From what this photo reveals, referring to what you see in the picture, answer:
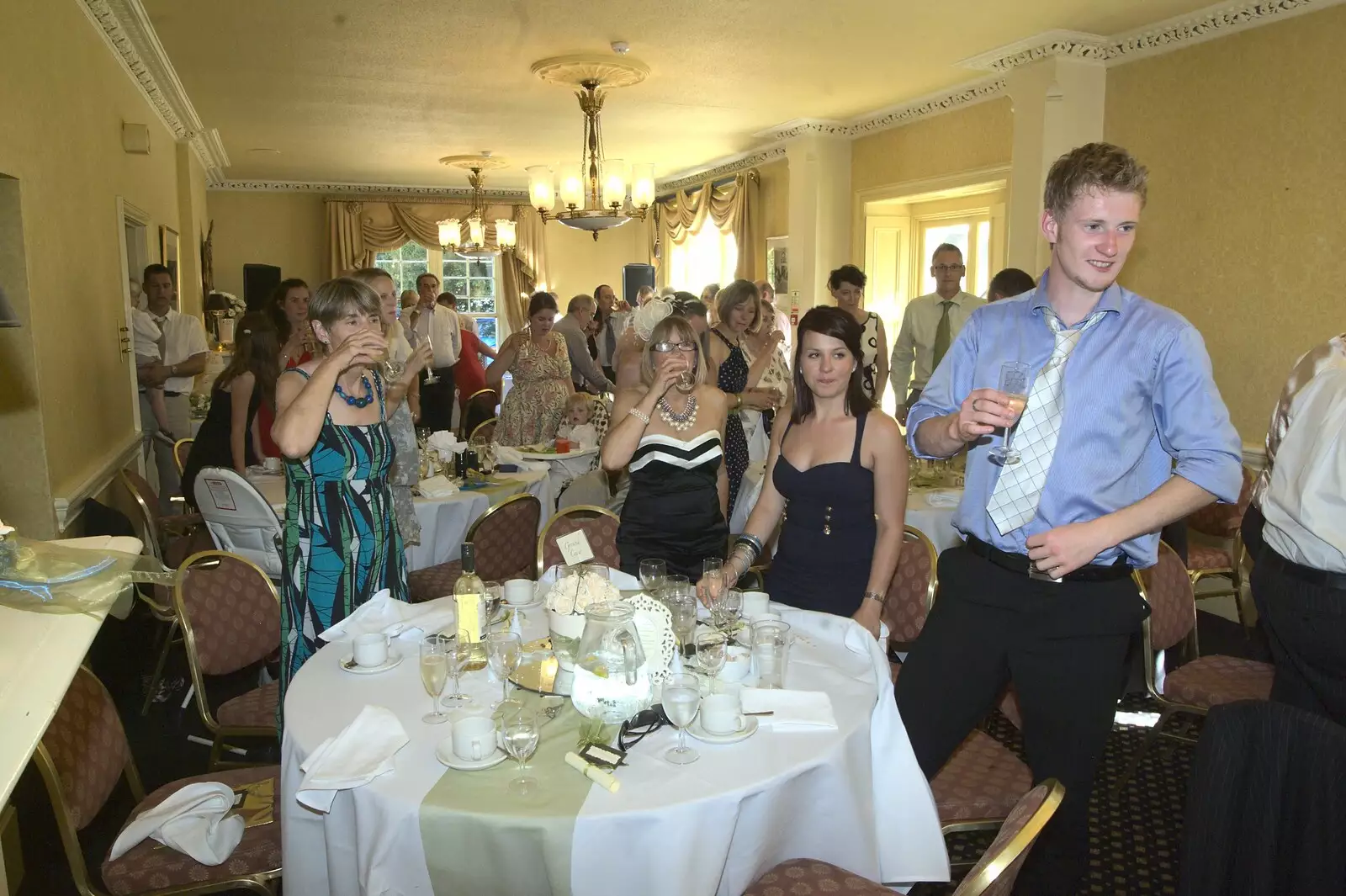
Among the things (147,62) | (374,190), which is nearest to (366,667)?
(147,62)

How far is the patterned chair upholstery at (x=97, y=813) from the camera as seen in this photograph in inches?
78.2

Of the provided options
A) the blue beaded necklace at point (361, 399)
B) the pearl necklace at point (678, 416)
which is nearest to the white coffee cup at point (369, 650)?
the blue beaded necklace at point (361, 399)

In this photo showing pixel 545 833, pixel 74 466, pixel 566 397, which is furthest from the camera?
pixel 566 397

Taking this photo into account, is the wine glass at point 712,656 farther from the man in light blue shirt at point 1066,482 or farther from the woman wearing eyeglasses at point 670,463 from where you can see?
the woman wearing eyeglasses at point 670,463

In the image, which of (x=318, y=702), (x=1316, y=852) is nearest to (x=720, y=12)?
(x=318, y=702)

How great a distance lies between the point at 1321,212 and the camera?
512 cm

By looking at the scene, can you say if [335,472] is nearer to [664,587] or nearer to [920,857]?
[664,587]

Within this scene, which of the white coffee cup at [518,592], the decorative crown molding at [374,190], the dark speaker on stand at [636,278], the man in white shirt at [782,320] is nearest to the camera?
the white coffee cup at [518,592]

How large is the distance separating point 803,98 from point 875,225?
1.86 metres

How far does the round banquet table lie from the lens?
165cm

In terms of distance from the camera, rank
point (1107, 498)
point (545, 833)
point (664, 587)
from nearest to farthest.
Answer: point (545, 833) < point (1107, 498) < point (664, 587)

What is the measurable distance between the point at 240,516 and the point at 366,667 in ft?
7.03

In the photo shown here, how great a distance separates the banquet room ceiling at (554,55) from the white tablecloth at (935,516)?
10.2 feet

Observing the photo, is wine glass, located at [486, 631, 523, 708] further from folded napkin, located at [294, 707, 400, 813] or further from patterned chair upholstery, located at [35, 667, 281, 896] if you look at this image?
patterned chair upholstery, located at [35, 667, 281, 896]
